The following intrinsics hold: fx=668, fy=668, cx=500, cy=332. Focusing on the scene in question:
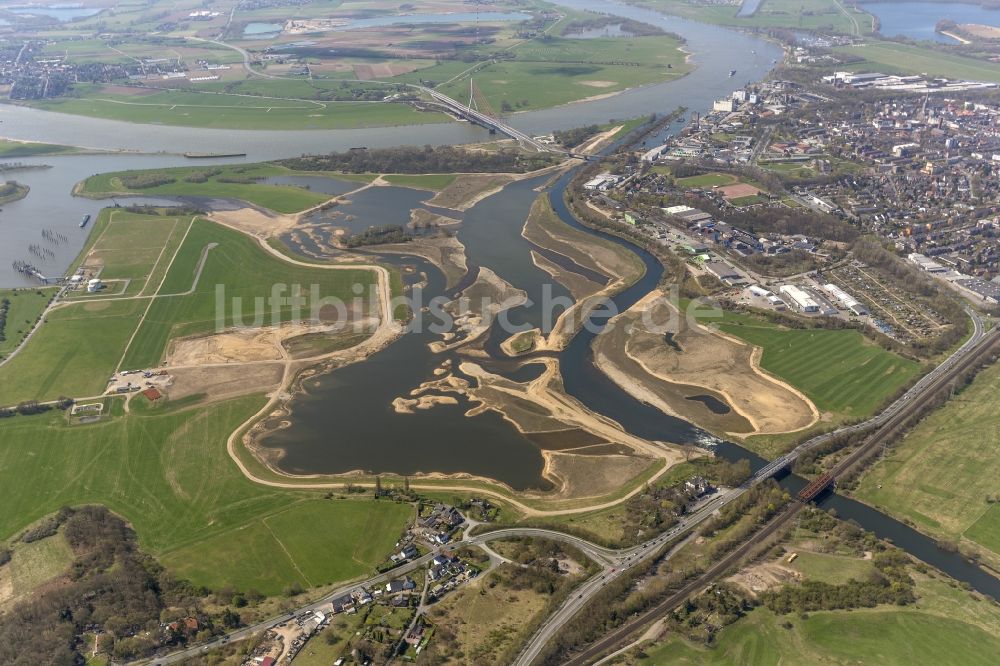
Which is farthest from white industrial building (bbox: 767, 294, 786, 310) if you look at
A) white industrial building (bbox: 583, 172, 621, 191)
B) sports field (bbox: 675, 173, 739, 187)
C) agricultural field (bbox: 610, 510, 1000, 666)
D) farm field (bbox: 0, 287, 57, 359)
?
farm field (bbox: 0, 287, 57, 359)

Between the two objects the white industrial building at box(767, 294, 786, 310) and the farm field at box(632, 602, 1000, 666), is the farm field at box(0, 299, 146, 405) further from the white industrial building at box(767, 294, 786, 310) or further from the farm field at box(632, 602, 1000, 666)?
the white industrial building at box(767, 294, 786, 310)

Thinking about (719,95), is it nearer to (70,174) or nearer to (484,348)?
(484,348)

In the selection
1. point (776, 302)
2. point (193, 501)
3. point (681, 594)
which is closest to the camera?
point (681, 594)

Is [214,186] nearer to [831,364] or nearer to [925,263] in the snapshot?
[831,364]

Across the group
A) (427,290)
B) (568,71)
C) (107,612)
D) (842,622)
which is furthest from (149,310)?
(568,71)

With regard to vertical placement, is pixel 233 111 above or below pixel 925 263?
above

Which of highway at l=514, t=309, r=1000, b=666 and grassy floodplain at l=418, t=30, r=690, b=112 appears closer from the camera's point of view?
highway at l=514, t=309, r=1000, b=666
